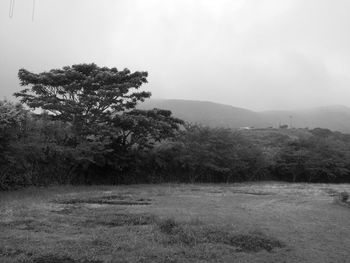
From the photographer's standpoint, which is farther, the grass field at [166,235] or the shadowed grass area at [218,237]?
the shadowed grass area at [218,237]

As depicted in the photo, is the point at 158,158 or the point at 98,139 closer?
the point at 98,139

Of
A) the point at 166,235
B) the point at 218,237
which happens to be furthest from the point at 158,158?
the point at 218,237

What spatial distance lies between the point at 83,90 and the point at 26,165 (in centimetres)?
764

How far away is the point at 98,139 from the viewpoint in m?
31.0

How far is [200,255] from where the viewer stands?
29.6 feet

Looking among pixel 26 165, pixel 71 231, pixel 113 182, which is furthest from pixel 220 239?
pixel 113 182

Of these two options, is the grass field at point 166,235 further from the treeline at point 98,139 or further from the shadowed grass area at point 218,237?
the treeline at point 98,139

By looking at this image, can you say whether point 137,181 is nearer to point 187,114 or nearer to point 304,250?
point 304,250

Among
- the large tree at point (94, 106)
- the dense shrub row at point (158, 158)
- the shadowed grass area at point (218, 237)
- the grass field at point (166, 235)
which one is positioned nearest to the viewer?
the grass field at point (166, 235)

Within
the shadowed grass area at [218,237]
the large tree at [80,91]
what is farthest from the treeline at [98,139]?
the shadowed grass area at [218,237]

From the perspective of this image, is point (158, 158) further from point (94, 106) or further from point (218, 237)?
point (218, 237)

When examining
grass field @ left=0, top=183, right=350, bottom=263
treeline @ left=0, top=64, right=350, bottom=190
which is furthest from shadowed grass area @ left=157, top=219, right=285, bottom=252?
treeline @ left=0, top=64, right=350, bottom=190

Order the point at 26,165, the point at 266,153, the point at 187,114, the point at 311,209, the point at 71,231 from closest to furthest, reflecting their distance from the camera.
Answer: the point at 71,231 < the point at 311,209 < the point at 26,165 < the point at 266,153 < the point at 187,114

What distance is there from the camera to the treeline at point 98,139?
86.0 feet
